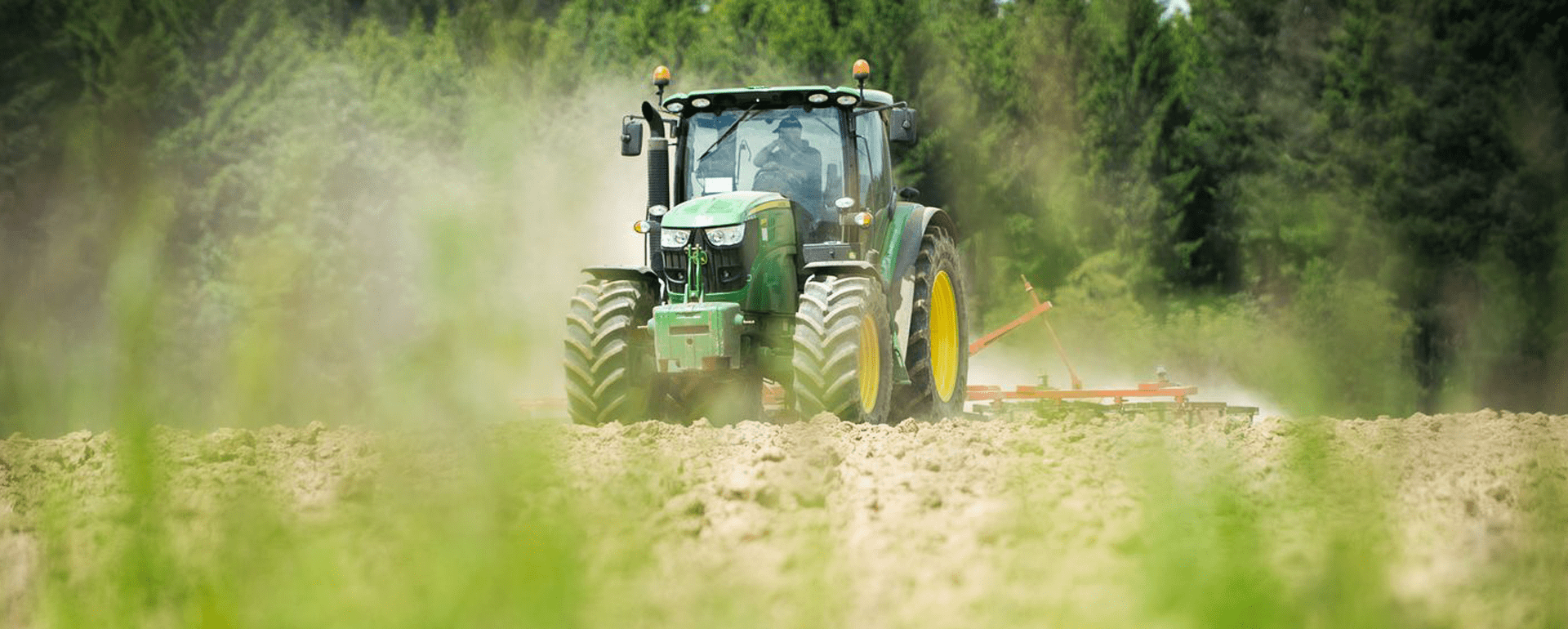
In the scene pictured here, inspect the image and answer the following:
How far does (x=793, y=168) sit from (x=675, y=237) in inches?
43.8

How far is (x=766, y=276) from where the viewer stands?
33.4ft

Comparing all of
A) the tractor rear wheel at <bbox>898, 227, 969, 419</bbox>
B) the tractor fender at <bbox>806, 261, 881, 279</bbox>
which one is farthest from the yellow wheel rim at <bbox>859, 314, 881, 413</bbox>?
the tractor rear wheel at <bbox>898, 227, 969, 419</bbox>

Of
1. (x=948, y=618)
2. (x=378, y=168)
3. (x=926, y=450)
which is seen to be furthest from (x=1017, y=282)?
(x=948, y=618)

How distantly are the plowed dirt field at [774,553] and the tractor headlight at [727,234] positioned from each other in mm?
6252

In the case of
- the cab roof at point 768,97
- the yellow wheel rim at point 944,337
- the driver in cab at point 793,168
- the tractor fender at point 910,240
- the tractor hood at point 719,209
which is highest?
the cab roof at point 768,97

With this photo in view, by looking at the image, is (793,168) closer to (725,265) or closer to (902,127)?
(902,127)

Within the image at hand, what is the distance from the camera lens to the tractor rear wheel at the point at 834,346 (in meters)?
9.13

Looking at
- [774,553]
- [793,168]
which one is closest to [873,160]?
[793,168]

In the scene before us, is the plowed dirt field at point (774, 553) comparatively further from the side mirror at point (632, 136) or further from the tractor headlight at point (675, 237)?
the side mirror at point (632, 136)

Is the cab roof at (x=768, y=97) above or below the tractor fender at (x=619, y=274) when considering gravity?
above

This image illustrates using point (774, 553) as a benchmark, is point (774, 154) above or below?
above

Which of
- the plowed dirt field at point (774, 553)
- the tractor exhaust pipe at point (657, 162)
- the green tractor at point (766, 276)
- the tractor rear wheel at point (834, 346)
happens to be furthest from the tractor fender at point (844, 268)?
the plowed dirt field at point (774, 553)

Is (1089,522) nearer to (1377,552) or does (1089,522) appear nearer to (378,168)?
(1377,552)

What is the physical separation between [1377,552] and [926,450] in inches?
134
